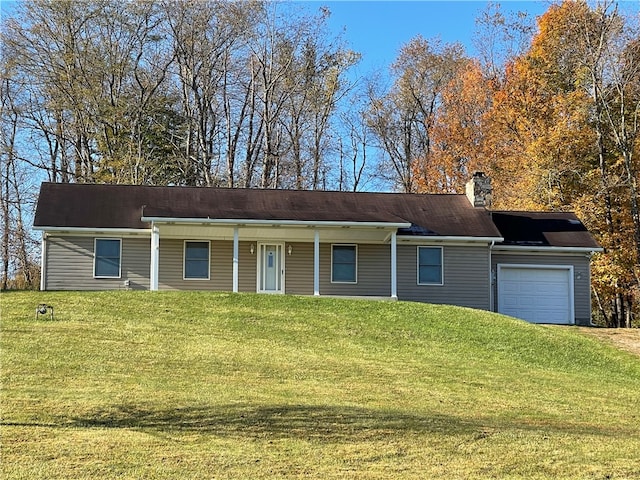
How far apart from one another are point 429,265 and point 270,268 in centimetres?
482

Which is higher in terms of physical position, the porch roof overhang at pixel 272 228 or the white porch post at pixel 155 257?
the porch roof overhang at pixel 272 228

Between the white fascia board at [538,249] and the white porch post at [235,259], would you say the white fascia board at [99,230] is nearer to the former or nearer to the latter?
the white porch post at [235,259]

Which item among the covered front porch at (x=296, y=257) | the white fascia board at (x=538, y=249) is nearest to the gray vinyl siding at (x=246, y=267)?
the covered front porch at (x=296, y=257)

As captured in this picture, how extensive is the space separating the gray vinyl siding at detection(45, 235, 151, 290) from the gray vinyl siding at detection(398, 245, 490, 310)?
24.9 ft

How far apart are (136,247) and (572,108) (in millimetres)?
18575

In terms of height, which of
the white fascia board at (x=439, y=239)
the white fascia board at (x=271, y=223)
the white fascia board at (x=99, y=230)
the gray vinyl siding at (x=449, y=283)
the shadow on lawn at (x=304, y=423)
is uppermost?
the white fascia board at (x=271, y=223)

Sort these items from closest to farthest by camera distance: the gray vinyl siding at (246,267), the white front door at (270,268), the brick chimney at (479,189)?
the gray vinyl siding at (246,267) < the white front door at (270,268) < the brick chimney at (479,189)

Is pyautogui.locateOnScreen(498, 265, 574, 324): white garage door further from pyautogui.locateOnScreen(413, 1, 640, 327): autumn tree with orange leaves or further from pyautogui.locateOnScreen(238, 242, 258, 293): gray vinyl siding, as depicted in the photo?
pyautogui.locateOnScreen(238, 242, 258, 293): gray vinyl siding

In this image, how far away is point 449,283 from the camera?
2211cm

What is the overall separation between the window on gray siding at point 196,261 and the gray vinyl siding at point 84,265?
1114mm

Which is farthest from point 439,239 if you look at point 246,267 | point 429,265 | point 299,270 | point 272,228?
point 246,267

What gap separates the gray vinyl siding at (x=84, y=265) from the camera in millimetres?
20969

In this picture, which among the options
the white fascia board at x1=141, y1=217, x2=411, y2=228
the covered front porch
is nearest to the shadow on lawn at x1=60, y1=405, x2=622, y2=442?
the white fascia board at x1=141, y1=217, x2=411, y2=228

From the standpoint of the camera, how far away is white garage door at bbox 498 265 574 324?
898 inches
